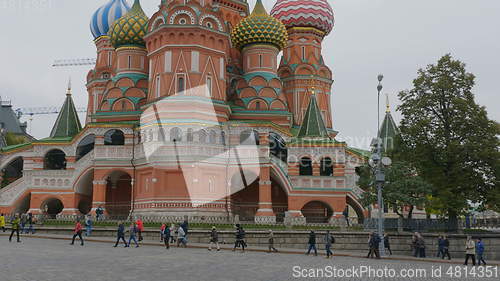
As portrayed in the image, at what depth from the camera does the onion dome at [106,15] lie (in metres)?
48.7

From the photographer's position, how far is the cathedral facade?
111ft

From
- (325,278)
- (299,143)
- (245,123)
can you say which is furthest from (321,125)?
(325,278)

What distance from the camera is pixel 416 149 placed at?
30828mm

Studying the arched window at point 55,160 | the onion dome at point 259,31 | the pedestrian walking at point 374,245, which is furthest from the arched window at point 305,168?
the arched window at point 55,160

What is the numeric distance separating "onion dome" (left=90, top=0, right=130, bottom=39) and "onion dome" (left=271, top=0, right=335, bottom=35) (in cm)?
1478

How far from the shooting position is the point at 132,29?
135ft

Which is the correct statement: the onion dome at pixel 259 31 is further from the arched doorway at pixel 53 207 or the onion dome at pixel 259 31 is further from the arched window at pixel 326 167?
the arched doorway at pixel 53 207

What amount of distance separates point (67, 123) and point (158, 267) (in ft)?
94.6

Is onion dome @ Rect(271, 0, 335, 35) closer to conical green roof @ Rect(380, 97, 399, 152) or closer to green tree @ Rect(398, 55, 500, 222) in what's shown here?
conical green roof @ Rect(380, 97, 399, 152)

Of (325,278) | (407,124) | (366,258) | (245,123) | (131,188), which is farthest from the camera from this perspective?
(131,188)

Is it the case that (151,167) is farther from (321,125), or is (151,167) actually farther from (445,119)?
(445,119)

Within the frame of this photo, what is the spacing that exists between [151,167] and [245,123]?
688 centimetres

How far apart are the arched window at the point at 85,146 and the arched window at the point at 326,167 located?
659 inches

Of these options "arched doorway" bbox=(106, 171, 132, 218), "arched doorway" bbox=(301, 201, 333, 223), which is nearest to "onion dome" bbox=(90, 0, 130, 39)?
"arched doorway" bbox=(106, 171, 132, 218)
